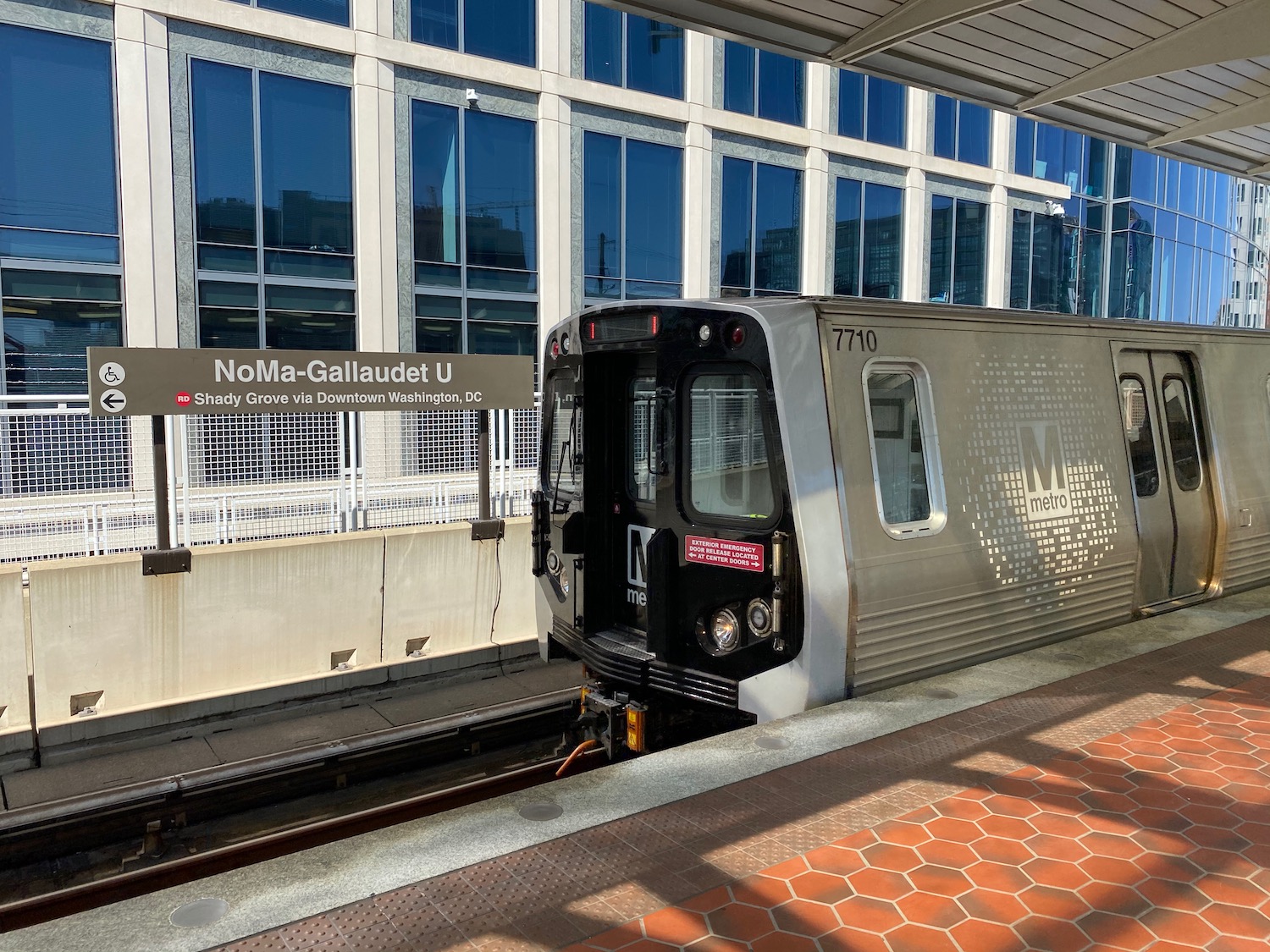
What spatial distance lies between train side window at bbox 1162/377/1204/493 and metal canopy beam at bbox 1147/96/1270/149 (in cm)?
336

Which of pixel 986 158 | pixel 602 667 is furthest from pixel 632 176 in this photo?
pixel 602 667

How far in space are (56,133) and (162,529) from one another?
33.1 ft

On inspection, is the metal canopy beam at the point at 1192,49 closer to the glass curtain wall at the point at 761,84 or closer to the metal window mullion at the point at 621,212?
the metal window mullion at the point at 621,212

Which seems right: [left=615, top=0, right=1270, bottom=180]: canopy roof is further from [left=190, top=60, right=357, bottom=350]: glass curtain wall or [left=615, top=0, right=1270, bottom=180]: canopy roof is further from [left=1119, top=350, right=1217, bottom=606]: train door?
[left=190, top=60, right=357, bottom=350]: glass curtain wall

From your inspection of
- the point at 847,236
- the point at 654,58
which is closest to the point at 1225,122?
the point at 654,58

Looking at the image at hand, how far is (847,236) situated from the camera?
75.9 feet

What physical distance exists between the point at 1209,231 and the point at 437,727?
3539 cm

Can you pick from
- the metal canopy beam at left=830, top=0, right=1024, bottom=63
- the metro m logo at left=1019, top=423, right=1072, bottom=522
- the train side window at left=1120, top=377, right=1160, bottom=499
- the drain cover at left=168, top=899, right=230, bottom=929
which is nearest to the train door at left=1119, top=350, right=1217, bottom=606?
the train side window at left=1120, top=377, right=1160, bottom=499

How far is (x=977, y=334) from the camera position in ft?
18.8

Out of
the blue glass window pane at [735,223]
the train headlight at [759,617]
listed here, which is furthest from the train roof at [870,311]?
the blue glass window pane at [735,223]

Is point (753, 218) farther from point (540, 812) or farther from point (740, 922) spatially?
point (740, 922)

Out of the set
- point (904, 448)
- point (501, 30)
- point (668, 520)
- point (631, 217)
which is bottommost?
point (668, 520)

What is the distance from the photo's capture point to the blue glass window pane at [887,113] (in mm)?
23375

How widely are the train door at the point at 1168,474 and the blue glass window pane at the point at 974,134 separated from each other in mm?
19850
